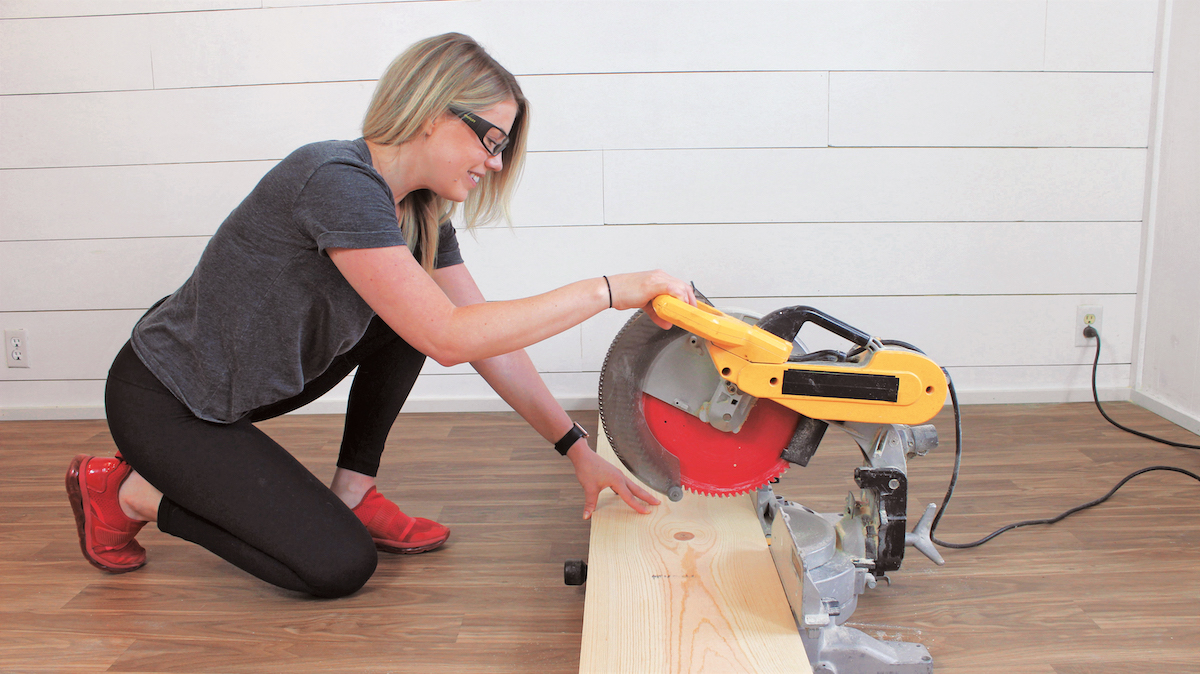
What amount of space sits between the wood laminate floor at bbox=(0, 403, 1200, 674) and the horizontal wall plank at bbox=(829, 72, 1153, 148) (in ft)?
3.28

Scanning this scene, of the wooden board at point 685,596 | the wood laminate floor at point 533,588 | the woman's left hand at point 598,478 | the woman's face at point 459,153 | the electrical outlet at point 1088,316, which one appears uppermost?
the woman's face at point 459,153

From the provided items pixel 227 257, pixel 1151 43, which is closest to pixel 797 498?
pixel 227 257

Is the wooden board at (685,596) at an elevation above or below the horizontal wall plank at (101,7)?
below

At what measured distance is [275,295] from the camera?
1.36m

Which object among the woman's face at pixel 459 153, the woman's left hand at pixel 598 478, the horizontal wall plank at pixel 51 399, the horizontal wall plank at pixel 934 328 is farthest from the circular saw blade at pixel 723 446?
the horizontal wall plank at pixel 51 399

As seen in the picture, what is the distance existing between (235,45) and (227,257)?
150 centimetres

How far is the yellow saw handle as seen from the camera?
1172 mm

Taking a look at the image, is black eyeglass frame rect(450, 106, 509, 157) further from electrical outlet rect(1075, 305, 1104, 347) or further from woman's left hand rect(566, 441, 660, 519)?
electrical outlet rect(1075, 305, 1104, 347)

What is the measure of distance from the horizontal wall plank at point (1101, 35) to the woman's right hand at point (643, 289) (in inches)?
78.3

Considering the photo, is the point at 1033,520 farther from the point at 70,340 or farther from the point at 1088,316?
the point at 70,340

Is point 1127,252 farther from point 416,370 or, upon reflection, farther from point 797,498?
point 416,370

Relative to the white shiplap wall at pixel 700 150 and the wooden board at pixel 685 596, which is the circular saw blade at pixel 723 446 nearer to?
the wooden board at pixel 685 596

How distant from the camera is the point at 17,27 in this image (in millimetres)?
2551

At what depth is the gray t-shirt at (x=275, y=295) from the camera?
125cm
